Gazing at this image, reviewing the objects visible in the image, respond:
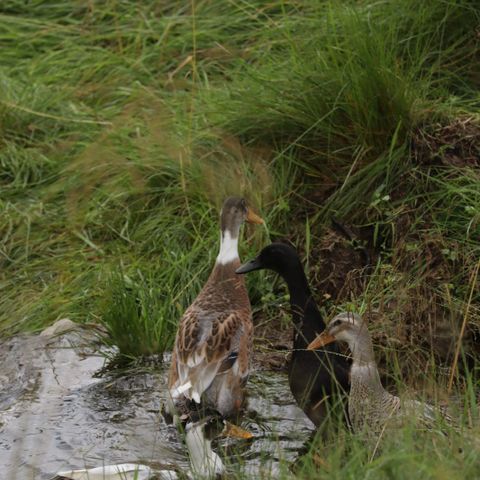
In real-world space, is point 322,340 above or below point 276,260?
below

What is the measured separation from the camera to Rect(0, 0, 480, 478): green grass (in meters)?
6.09

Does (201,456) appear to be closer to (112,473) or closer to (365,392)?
(112,473)

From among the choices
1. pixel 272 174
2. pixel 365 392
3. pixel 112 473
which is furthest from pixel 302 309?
pixel 112 473

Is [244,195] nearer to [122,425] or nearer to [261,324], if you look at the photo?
[261,324]

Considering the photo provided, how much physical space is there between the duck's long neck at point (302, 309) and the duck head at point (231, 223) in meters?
0.36

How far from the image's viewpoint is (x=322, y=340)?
5.32m

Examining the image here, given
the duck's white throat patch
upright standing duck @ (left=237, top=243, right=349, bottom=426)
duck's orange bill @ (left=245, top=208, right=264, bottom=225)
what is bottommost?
upright standing duck @ (left=237, top=243, right=349, bottom=426)

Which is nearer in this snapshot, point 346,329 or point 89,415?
point 346,329

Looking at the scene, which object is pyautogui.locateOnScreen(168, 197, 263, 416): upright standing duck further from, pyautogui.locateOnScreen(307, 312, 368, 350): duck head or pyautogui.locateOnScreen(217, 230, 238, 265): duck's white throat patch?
pyautogui.locateOnScreen(307, 312, 368, 350): duck head

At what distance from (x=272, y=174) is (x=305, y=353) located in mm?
1540

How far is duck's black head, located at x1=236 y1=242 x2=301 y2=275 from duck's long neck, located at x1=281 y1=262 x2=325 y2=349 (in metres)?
0.02

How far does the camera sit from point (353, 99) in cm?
655

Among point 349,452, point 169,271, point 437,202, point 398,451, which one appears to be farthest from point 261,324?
point 398,451

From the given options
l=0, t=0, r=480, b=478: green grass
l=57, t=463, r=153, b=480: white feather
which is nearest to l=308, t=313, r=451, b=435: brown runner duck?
l=0, t=0, r=480, b=478: green grass
